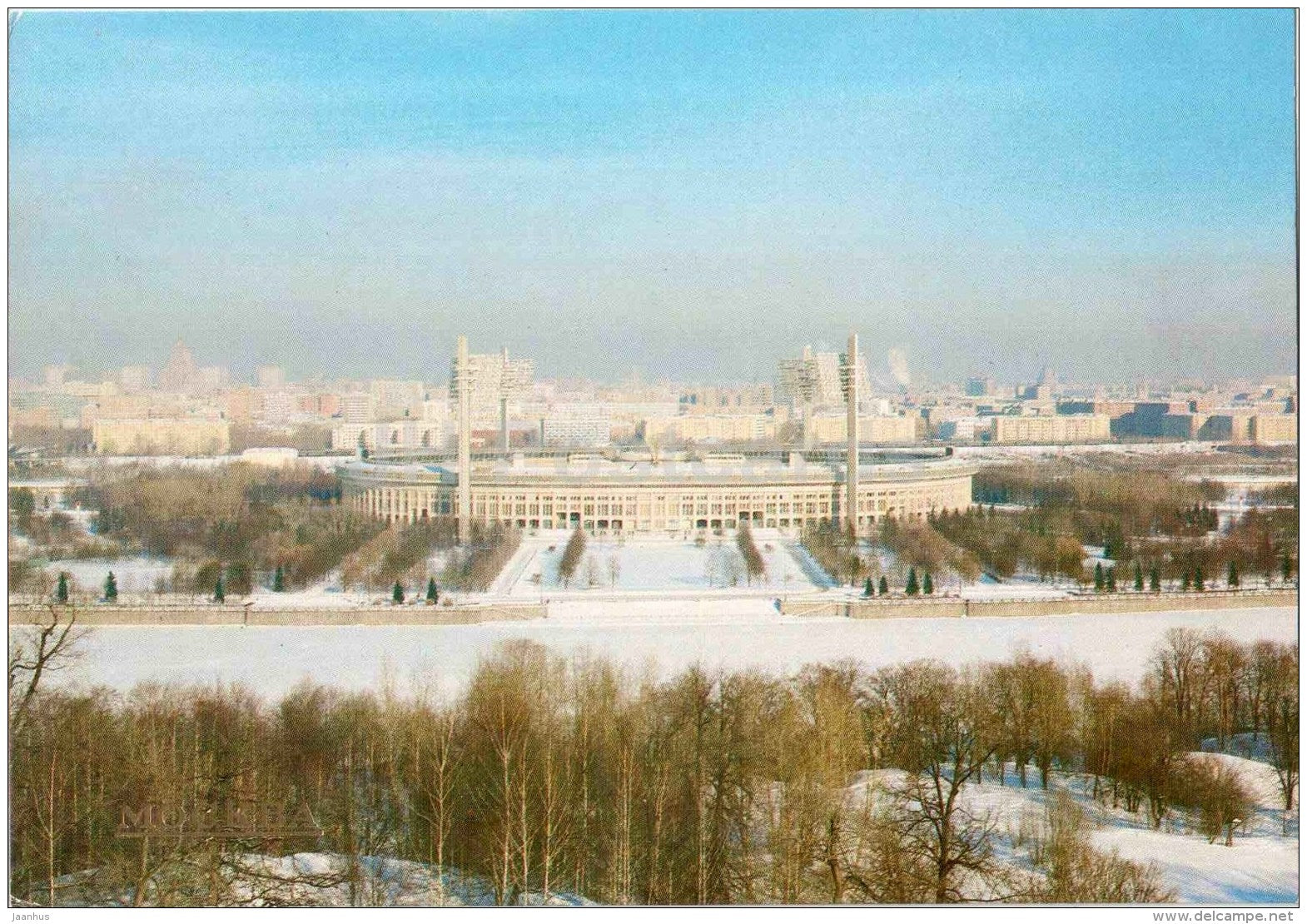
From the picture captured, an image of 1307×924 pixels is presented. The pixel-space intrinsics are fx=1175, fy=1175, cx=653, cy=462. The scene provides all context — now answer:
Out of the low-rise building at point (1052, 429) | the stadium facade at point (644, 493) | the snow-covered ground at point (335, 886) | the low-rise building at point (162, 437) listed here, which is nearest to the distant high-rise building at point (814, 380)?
the stadium facade at point (644, 493)

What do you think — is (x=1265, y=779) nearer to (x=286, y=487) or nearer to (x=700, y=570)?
(x=700, y=570)

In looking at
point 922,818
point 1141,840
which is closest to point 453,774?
point 922,818

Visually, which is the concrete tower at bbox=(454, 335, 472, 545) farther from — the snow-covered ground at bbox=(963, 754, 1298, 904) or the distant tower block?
the snow-covered ground at bbox=(963, 754, 1298, 904)

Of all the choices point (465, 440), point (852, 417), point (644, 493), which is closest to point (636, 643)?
point (644, 493)

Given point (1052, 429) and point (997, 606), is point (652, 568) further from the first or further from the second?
point (1052, 429)

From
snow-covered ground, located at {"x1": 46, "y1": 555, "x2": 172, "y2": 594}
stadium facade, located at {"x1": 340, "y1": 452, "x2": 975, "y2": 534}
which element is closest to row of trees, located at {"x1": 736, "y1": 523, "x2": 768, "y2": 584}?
stadium facade, located at {"x1": 340, "y1": 452, "x2": 975, "y2": 534}

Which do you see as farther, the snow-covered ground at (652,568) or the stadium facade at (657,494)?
the stadium facade at (657,494)

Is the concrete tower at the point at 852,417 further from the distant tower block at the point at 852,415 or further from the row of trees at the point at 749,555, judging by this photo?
the row of trees at the point at 749,555
